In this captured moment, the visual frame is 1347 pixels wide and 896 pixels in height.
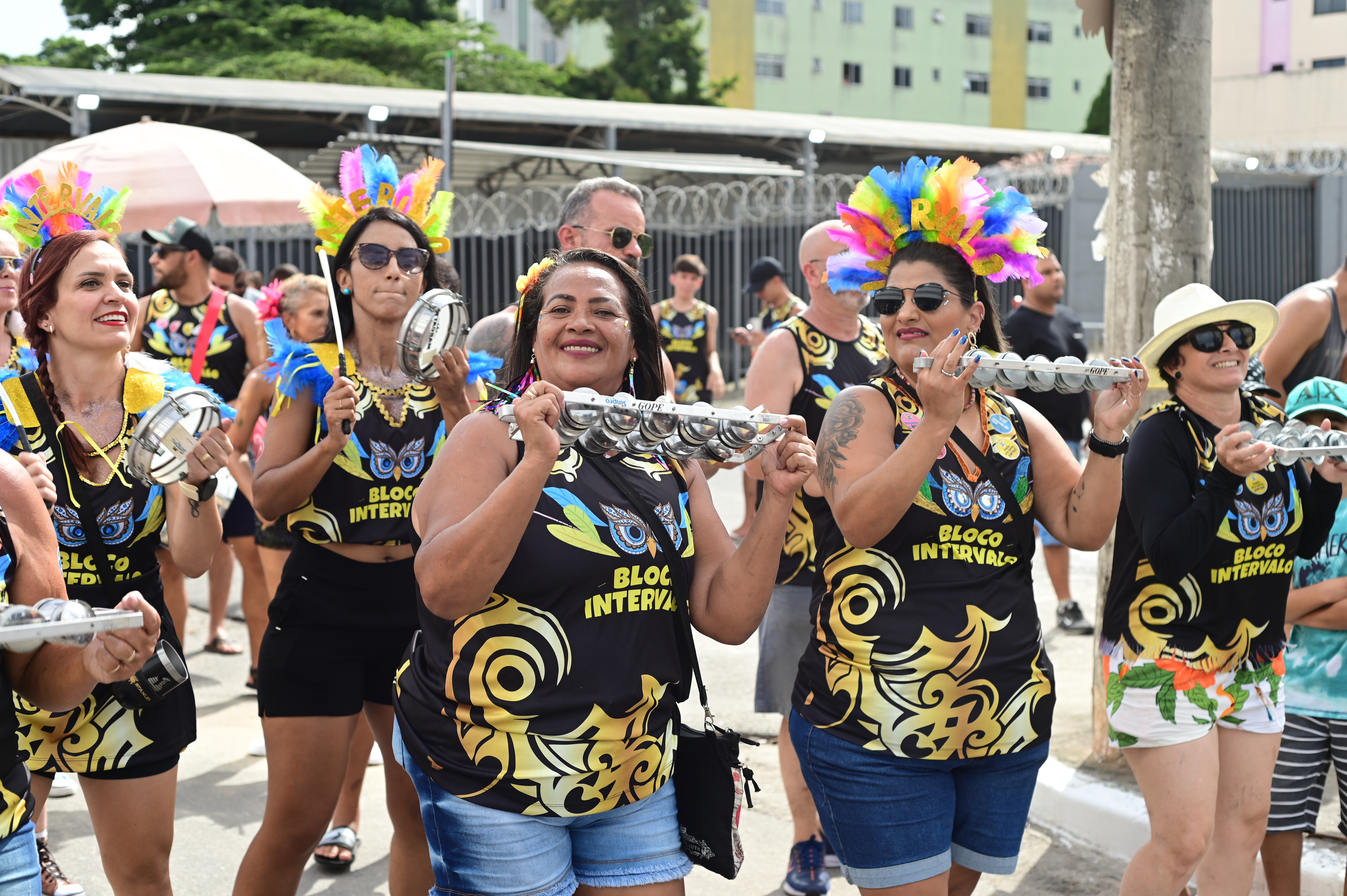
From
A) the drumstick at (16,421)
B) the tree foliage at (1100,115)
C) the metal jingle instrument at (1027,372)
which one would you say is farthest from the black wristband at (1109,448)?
the tree foliage at (1100,115)

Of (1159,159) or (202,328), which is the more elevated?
(1159,159)

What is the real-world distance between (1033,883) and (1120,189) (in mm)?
2741

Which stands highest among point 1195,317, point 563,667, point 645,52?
point 645,52

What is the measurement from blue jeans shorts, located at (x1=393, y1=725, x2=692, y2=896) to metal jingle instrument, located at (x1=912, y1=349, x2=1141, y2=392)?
1163mm

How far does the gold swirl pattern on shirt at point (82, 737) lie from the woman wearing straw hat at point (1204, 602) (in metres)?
2.65

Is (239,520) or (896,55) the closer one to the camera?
(239,520)

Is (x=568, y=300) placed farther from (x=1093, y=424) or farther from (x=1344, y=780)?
(x=1344, y=780)

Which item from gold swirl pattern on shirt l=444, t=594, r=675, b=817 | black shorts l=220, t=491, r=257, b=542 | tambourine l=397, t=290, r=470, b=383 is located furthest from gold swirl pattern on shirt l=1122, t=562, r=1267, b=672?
black shorts l=220, t=491, r=257, b=542

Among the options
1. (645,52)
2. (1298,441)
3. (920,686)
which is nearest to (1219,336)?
(1298,441)

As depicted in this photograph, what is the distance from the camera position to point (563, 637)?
271 centimetres

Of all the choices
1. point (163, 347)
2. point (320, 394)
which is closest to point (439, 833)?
point (320, 394)

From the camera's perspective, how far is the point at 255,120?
23.1m

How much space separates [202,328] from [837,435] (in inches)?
209

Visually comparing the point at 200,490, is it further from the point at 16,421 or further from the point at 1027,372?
the point at 1027,372
